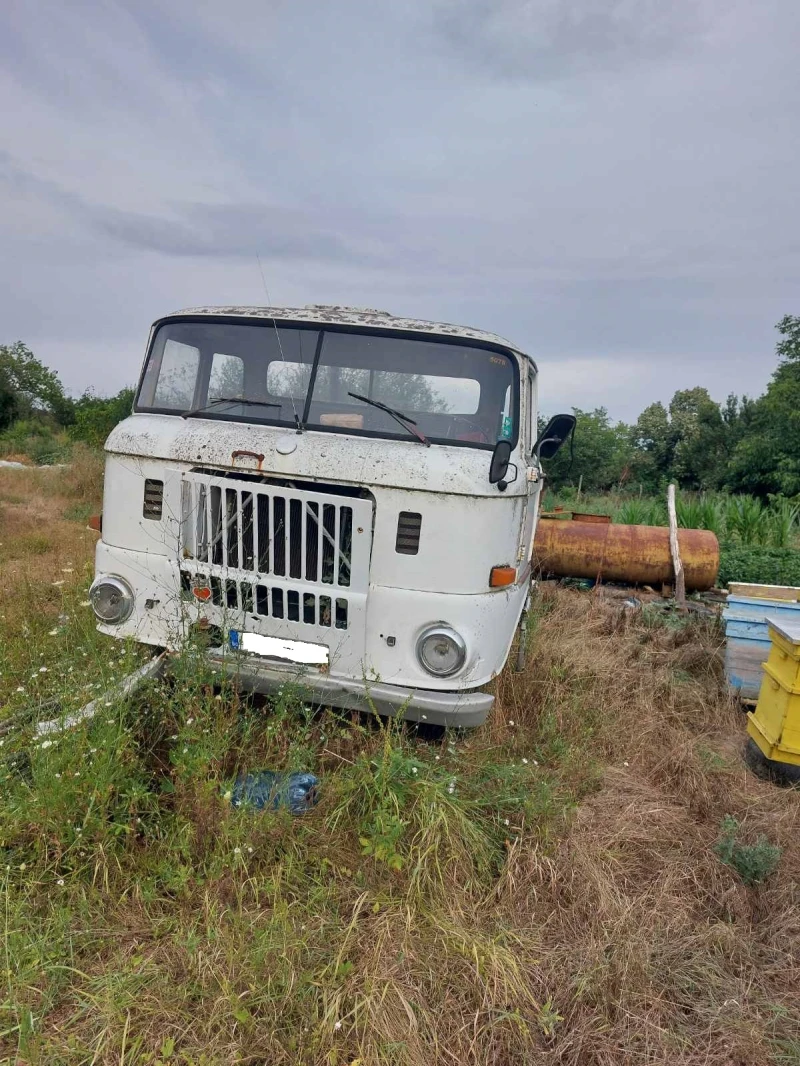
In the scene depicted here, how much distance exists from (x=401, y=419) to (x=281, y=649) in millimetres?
1430

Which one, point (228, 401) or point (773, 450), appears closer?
point (228, 401)

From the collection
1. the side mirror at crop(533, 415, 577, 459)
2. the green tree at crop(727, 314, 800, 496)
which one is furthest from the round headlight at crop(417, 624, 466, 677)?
the green tree at crop(727, 314, 800, 496)

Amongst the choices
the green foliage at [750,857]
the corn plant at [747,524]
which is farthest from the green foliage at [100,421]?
the green foliage at [750,857]

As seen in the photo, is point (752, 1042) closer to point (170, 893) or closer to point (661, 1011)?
point (661, 1011)

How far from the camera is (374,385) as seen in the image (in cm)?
398

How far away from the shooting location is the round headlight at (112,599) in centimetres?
373

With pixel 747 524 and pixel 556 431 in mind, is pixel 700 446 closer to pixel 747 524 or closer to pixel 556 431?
pixel 747 524

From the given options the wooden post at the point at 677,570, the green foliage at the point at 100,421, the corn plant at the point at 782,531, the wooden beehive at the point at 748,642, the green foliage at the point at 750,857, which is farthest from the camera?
the green foliage at the point at 100,421

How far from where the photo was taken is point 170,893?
9.27ft

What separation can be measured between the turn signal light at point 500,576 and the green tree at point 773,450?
16.6 metres

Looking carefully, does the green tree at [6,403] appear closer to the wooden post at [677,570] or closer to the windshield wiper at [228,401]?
the wooden post at [677,570]

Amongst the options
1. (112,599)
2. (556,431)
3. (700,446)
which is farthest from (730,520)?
(700,446)

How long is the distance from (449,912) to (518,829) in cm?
61

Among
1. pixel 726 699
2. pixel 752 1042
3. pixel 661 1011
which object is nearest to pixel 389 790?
pixel 661 1011
